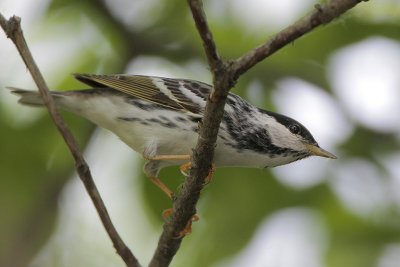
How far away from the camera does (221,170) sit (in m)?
4.28

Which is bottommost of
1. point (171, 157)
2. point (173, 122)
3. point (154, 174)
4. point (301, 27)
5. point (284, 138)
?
point (154, 174)

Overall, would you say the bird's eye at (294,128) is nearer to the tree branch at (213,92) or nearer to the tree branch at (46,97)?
the tree branch at (213,92)

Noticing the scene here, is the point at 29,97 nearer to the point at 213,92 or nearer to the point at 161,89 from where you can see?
the point at 161,89

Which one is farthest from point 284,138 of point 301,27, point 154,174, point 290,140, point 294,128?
point 301,27

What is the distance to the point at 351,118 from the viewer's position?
14.1 feet

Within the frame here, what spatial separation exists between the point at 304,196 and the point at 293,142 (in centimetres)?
53

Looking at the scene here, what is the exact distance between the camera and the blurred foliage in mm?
4105

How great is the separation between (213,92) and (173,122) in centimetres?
138

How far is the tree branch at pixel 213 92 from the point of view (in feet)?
6.94

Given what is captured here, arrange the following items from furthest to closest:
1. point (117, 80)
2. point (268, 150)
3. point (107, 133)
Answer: point (107, 133)
point (117, 80)
point (268, 150)

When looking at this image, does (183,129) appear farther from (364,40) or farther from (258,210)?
(364,40)

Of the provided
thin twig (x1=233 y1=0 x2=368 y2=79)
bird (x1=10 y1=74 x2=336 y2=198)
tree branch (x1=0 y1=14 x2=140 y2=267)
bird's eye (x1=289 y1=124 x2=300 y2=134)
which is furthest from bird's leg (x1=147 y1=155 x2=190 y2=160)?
thin twig (x1=233 y1=0 x2=368 y2=79)

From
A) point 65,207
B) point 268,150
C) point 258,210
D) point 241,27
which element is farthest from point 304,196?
point 65,207

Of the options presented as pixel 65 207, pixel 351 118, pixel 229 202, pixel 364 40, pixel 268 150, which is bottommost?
pixel 65 207
